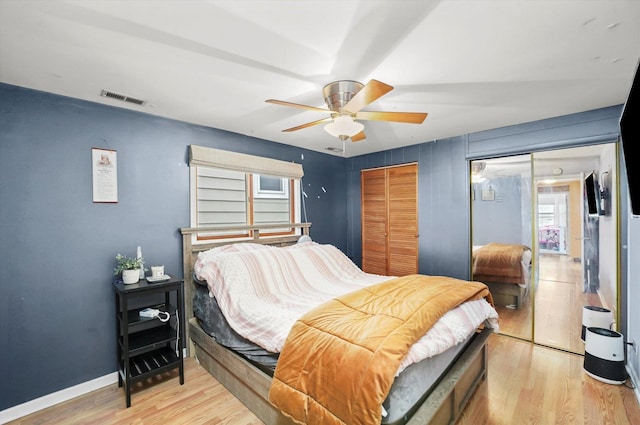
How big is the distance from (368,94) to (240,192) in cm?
218

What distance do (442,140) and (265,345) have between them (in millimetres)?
3247

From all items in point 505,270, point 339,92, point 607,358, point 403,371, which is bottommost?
point 607,358

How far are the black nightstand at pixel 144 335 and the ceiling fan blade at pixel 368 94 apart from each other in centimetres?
200

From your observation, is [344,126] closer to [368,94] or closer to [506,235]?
[368,94]

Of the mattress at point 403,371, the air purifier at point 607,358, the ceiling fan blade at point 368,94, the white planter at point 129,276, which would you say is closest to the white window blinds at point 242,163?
the white planter at point 129,276

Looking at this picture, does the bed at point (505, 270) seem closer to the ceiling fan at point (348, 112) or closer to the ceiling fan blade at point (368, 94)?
the ceiling fan at point (348, 112)

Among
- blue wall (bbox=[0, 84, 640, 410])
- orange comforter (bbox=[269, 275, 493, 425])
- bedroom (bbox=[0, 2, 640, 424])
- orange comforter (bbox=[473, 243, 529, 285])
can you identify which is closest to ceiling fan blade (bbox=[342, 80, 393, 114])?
bedroom (bbox=[0, 2, 640, 424])

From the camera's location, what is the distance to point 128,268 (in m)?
2.42

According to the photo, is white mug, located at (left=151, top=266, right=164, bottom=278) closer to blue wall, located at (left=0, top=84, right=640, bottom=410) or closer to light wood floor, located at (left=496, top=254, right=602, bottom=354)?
blue wall, located at (left=0, top=84, right=640, bottom=410)

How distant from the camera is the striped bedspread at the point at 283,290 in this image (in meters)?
1.84

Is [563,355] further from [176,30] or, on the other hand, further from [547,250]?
[176,30]

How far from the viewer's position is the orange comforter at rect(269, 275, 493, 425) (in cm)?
132

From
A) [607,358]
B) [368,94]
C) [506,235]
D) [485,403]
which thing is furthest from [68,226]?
[607,358]

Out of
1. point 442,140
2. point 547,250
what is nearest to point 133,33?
point 442,140
